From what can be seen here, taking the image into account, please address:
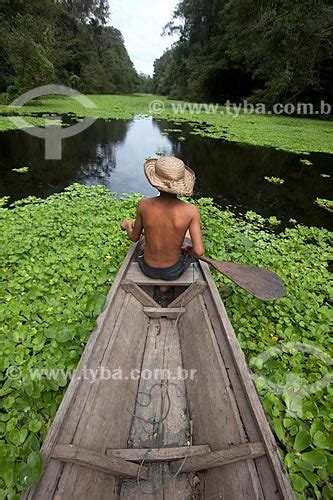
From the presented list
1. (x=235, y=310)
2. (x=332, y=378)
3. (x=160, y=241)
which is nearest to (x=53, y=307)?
(x=160, y=241)

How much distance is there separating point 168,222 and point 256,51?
2286cm

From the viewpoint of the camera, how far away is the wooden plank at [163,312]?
2.58 m

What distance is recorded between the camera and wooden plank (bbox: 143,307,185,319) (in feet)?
8.46

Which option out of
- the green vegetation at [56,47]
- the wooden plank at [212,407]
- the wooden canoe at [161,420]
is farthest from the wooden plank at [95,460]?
the green vegetation at [56,47]

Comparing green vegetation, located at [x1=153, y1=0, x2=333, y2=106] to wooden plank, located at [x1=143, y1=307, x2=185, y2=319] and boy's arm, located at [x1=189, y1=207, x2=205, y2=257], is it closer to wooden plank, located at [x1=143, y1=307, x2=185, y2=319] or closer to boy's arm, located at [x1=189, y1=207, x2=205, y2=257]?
boy's arm, located at [x1=189, y1=207, x2=205, y2=257]

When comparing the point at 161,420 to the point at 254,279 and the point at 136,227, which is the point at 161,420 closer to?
the point at 254,279

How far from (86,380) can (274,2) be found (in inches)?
966

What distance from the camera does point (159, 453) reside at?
1579 mm

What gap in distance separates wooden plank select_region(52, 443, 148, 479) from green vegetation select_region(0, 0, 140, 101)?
20833 mm

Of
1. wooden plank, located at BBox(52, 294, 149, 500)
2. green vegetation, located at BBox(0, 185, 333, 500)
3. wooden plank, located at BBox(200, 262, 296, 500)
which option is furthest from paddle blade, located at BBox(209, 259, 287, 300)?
wooden plank, located at BBox(52, 294, 149, 500)

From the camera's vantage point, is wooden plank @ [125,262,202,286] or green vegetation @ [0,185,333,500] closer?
green vegetation @ [0,185,333,500]

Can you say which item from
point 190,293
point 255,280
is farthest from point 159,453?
point 255,280

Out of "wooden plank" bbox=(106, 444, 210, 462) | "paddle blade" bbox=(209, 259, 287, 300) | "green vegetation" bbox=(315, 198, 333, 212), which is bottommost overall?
"wooden plank" bbox=(106, 444, 210, 462)

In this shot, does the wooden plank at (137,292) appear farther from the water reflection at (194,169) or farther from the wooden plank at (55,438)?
the water reflection at (194,169)
